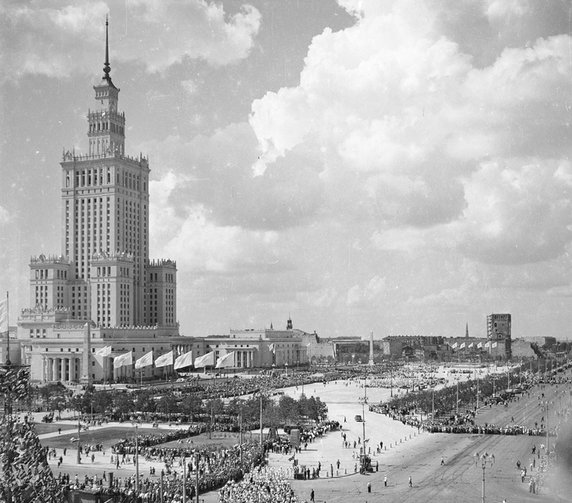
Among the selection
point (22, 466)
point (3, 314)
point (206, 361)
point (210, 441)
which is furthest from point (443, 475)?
point (22, 466)

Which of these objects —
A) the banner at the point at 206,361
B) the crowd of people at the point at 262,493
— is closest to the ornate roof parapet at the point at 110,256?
the banner at the point at 206,361

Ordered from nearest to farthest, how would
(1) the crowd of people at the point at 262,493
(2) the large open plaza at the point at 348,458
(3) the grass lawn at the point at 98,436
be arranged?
(1) the crowd of people at the point at 262,493
(2) the large open plaza at the point at 348,458
(3) the grass lawn at the point at 98,436

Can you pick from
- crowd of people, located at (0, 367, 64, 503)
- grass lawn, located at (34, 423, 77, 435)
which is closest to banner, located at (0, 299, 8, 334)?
crowd of people, located at (0, 367, 64, 503)

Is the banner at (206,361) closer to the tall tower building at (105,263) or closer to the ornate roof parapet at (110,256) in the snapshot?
the tall tower building at (105,263)

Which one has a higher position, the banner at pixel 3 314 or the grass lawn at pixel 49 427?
the banner at pixel 3 314

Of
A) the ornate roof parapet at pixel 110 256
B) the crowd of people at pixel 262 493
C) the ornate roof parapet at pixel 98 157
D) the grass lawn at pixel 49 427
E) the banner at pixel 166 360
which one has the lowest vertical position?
the grass lawn at pixel 49 427
